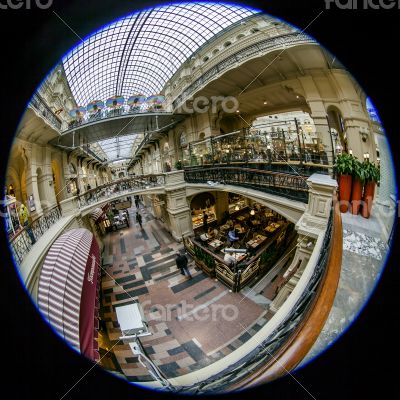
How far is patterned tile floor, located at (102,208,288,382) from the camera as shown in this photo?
10.7ft

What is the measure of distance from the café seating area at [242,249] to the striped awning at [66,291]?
8.89ft

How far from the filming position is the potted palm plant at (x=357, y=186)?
198 centimetres

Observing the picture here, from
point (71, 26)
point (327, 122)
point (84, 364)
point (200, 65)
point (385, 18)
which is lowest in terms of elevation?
point (84, 364)

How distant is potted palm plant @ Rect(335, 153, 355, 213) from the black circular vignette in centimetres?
134

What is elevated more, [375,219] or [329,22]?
[329,22]

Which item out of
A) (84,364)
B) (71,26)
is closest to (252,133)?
(71,26)

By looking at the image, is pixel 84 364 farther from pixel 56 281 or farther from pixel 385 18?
pixel 385 18

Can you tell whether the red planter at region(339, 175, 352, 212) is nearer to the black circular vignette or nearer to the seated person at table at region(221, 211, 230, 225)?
the black circular vignette

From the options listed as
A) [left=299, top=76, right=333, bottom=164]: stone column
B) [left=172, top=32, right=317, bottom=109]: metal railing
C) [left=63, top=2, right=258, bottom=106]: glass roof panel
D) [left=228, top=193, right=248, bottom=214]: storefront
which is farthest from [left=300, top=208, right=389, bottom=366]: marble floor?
[left=228, top=193, right=248, bottom=214]: storefront

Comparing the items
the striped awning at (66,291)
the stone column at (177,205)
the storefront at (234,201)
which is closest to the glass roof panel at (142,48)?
the striped awning at (66,291)

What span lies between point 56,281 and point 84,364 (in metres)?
0.96

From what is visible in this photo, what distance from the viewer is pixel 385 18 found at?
88 centimetres

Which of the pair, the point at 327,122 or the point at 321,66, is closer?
the point at 321,66

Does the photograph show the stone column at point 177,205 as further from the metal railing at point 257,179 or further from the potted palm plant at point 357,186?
the potted palm plant at point 357,186
